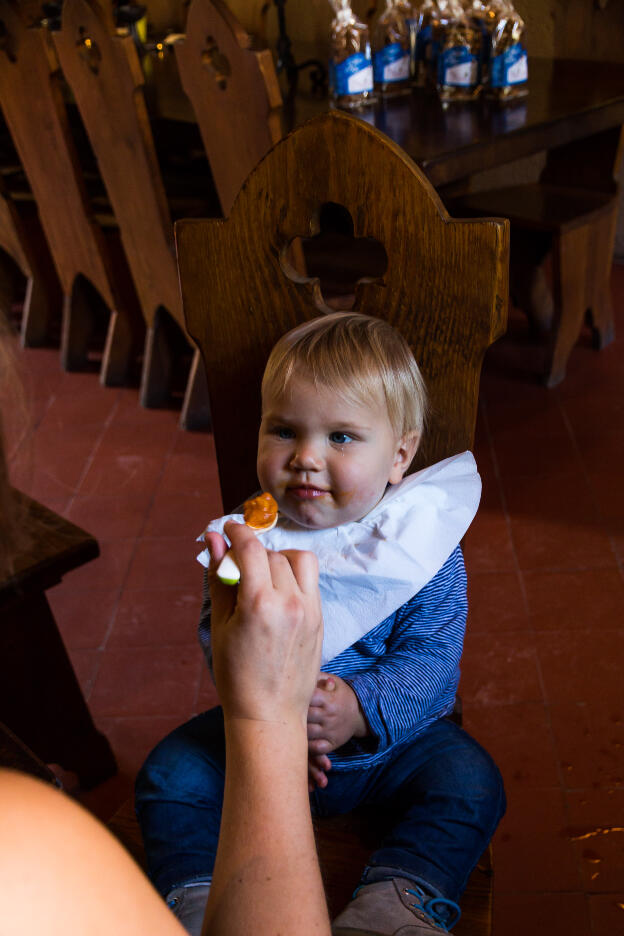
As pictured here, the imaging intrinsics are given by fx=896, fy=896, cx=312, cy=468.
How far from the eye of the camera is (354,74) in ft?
10.2

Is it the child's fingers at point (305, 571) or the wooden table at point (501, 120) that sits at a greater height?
the wooden table at point (501, 120)

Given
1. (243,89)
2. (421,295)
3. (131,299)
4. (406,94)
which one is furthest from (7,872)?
(131,299)

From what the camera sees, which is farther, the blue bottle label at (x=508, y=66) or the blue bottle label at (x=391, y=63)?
the blue bottle label at (x=391, y=63)

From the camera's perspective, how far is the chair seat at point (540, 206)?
3.13 metres

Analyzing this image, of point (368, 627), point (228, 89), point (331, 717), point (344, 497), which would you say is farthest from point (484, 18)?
point (331, 717)

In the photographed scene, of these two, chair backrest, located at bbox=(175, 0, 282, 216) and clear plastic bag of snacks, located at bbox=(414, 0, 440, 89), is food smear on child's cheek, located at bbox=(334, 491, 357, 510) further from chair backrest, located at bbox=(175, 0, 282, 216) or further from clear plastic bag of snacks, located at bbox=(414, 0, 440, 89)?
clear plastic bag of snacks, located at bbox=(414, 0, 440, 89)

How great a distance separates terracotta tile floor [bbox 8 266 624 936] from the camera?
5.70 ft

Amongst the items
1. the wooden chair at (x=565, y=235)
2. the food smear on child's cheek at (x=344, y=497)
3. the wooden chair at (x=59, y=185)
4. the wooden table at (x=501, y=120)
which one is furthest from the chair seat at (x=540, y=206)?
the food smear on child's cheek at (x=344, y=497)

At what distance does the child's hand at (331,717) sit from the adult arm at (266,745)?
0.85ft

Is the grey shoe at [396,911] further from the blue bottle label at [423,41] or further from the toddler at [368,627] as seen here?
the blue bottle label at [423,41]

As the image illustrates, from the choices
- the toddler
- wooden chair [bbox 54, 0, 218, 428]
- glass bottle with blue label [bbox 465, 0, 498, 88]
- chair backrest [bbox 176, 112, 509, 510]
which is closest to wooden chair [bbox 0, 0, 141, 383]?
wooden chair [bbox 54, 0, 218, 428]

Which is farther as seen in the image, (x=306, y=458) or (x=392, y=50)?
(x=392, y=50)

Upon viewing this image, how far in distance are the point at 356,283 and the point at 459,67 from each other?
2134 millimetres

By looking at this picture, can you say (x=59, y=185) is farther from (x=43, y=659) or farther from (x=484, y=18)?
(x=43, y=659)
